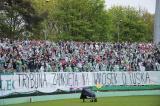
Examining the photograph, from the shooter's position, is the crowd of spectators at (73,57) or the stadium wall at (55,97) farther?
the crowd of spectators at (73,57)

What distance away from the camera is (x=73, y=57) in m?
23.7

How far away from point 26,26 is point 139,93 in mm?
8588

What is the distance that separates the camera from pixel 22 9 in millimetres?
26375

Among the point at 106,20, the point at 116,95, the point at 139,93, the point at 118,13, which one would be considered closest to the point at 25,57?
the point at 116,95

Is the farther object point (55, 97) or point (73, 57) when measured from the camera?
point (73, 57)

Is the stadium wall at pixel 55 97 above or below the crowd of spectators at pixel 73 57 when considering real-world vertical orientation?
below

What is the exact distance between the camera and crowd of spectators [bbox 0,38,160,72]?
20.2m

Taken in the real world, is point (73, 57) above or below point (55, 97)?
above

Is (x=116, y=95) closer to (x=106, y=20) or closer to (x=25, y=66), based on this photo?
(x=25, y=66)

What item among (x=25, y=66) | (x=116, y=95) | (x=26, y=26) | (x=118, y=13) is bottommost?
(x=116, y=95)

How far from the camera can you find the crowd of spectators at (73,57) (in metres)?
20.2

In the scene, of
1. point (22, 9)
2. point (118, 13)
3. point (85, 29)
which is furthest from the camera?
point (118, 13)

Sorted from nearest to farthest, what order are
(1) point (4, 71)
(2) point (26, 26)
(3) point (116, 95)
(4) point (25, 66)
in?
(1) point (4, 71) < (4) point (25, 66) < (3) point (116, 95) < (2) point (26, 26)

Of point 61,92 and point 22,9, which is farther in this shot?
point 22,9
